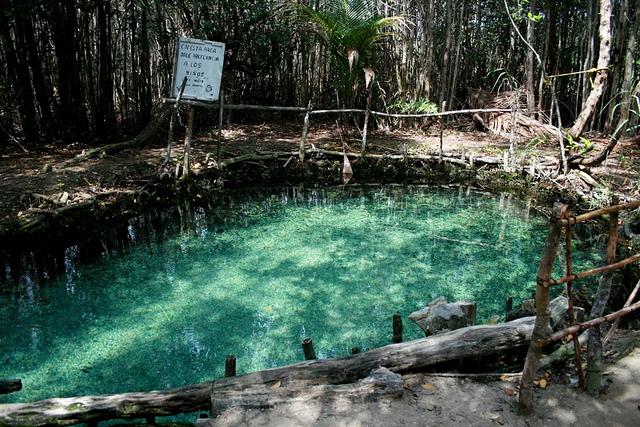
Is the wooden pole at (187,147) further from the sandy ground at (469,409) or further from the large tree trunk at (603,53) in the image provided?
the large tree trunk at (603,53)

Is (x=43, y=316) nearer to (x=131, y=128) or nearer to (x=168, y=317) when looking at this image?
(x=168, y=317)

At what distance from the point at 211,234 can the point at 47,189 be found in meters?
1.79

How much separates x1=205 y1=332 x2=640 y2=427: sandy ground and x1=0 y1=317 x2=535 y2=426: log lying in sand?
17 cm

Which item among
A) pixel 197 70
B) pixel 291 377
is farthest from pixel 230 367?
pixel 197 70

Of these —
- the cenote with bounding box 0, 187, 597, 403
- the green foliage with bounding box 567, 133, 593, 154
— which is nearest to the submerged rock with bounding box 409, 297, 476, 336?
the cenote with bounding box 0, 187, 597, 403

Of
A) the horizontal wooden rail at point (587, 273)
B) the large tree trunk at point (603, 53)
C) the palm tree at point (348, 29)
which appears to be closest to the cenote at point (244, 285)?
the large tree trunk at point (603, 53)

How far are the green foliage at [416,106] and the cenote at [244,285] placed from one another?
9.35ft

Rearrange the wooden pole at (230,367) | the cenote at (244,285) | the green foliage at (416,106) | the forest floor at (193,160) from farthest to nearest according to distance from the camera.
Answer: the green foliage at (416,106) < the forest floor at (193,160) < the cenote at (244,285) < the wooden pole at (230,367)

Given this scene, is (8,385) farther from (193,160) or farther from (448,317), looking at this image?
(193,160)

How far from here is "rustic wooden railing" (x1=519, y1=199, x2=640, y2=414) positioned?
2.03 metres

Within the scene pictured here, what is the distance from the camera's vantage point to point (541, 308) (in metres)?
2.11

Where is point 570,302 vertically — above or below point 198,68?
below

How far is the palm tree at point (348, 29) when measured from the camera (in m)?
7.80

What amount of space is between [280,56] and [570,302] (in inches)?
334
